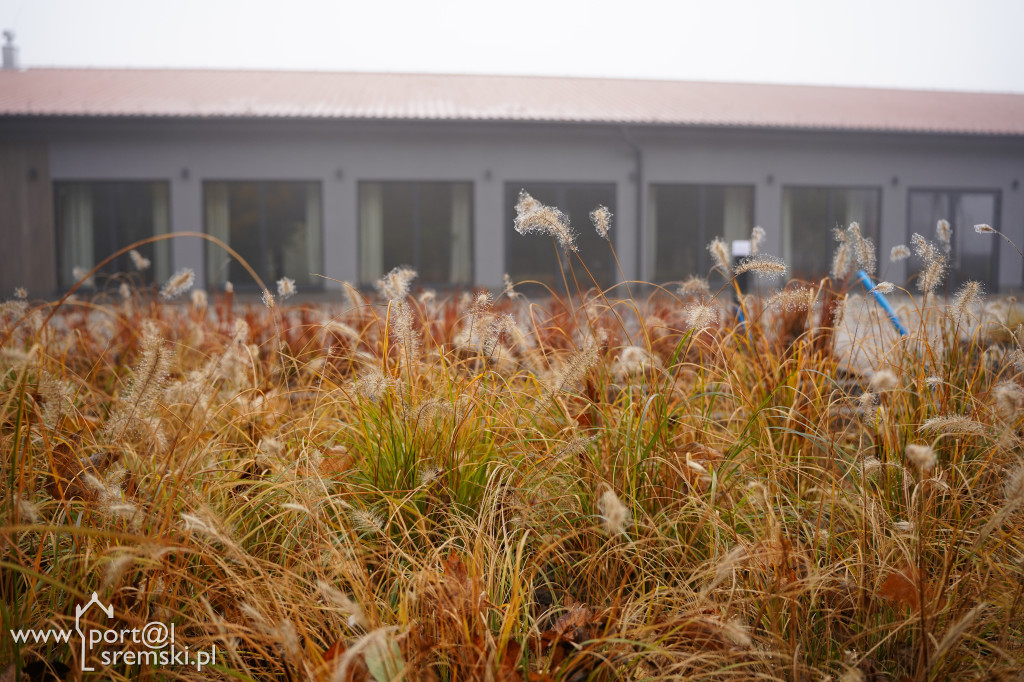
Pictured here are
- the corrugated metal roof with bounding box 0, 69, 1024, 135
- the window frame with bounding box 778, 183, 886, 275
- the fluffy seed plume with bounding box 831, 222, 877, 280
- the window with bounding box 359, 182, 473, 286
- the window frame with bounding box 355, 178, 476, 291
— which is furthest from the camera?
the window frame with bounding box 778, 183, 886, 275

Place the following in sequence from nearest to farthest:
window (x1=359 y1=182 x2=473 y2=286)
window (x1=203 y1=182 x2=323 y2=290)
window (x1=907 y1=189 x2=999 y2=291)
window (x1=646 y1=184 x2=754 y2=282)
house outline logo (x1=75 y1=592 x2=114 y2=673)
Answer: house outline logo (x1=75 y1=592 x2=114 y2=673) < window (x1=203 y1=182 x2=323 y2=290) < window (x1=359 y1=182 x2=473 y2=286) < window (x1=646 y1=184 x2=754 y2=282) < window (x1=907 y1=189 x2=999 y2=291)

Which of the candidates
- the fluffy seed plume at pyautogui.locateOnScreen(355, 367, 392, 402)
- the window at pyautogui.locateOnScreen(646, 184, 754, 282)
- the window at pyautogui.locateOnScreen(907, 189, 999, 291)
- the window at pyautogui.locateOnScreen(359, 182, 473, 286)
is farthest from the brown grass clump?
the window at pyautogui.locateOnScreen(907, 189, 999, 291)

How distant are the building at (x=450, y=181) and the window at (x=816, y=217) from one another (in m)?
0.04

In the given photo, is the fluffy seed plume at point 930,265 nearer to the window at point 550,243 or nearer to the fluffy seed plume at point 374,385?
the fluffy seed plume at point 374,385

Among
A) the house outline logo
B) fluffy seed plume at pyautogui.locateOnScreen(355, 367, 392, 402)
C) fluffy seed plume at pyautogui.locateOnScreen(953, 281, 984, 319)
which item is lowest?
the house outline logo

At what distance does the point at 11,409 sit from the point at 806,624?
235cm

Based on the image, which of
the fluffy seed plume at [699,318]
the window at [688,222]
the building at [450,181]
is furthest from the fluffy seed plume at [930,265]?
the window at [688,222]

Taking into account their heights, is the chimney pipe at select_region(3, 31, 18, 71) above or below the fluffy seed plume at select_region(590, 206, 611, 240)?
above

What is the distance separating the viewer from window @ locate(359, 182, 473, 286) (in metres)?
12.2

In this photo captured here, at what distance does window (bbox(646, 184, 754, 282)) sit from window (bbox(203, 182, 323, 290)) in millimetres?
6297

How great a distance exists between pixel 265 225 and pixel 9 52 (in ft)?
41.1

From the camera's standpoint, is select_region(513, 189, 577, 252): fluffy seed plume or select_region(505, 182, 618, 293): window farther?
select_region(505, 182, 618, 293): window

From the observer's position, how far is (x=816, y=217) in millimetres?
13164

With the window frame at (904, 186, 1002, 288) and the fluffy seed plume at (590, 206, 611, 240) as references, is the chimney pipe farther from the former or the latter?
the window frame at (904, 186, 1002, 288)
